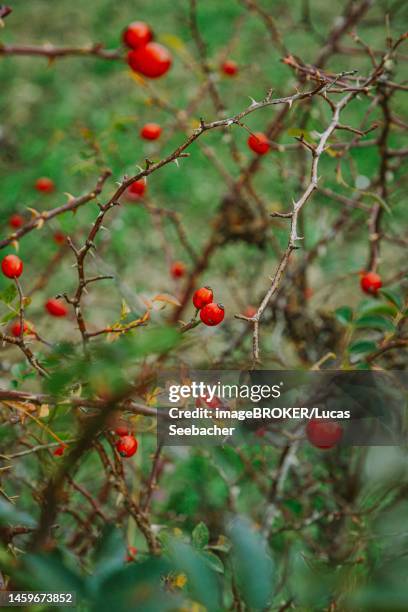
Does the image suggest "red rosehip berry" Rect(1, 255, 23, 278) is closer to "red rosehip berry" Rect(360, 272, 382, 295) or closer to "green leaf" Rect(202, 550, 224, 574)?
"green leaf" Rect(202, 550, 224, 574)

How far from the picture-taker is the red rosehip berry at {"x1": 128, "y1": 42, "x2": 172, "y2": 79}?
3.92 feet

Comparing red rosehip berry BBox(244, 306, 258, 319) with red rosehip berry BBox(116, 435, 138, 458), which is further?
red rosehip berry BBox(244, 306, 258, 319)

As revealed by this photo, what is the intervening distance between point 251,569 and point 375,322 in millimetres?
611

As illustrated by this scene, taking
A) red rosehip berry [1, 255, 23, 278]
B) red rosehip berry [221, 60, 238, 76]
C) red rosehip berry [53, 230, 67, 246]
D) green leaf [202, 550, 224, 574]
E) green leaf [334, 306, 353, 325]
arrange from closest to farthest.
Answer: green leaf [202, 550, 224, 574] → red rosehip berry [1, 255, 23, 278] → green leaf [334, 306, 353, 325] → red rosehip berry [53, 230, 67, 246] → red rosehip berry [221, 60, 238, 76]

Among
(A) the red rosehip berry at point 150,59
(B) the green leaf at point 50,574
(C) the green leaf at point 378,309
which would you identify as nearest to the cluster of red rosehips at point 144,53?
(A) the red rosehip berry at point 150,59

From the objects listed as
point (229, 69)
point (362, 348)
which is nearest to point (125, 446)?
point (362, 348)

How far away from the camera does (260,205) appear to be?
163 cm

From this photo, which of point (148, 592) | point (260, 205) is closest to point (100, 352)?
point (148, 592)

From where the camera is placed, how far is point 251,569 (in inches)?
20.8

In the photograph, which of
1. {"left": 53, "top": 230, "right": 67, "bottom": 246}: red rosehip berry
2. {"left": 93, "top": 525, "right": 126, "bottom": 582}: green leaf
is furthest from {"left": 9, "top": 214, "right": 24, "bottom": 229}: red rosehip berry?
{"left": 93, "top": 525, "right": 126, "bottom": 582}: green leaf

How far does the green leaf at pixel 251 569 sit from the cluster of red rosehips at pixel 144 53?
99 centimetres

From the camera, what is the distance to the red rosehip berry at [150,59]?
120 cm

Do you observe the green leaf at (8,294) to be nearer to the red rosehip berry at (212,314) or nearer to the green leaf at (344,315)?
the red rosehip berry at (212,314)

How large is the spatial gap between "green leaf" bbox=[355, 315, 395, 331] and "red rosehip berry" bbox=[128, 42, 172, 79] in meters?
0.68
